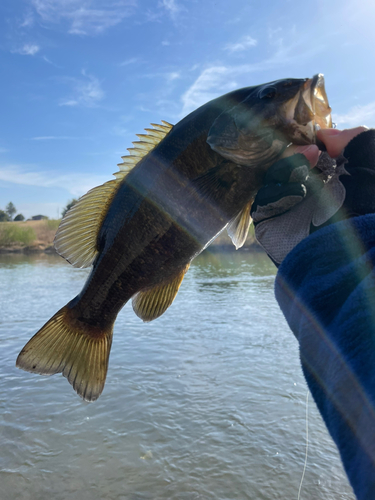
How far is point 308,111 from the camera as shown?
2047 millimetres

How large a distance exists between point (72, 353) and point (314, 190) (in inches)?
76.6

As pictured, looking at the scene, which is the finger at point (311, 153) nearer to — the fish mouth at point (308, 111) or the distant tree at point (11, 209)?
the fish mouth at point (308, 111)

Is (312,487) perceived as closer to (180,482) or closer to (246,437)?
(246,437)

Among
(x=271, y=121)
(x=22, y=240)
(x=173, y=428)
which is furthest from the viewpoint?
(x=22, y=240)

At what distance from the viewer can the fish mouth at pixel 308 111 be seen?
6.61 ft

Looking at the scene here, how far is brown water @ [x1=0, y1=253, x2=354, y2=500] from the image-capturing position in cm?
436

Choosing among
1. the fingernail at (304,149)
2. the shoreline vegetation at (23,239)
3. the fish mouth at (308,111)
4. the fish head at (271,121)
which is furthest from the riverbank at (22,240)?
the fingernail at (304,149)

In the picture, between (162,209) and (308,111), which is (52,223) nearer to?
(162,209)

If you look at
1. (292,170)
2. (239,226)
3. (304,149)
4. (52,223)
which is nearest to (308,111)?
(304,149)

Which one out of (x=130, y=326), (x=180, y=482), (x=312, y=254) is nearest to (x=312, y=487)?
(x=180, y=482)

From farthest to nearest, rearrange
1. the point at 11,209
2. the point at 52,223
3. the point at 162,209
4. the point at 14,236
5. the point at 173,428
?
the point at 11,209, the point at 52,223, the point at 14,236, the point at 173,428, the point at 162,209

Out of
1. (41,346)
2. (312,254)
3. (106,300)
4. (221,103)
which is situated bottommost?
(41,346)

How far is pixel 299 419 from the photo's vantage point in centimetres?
571

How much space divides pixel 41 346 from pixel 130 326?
854 centimetres
